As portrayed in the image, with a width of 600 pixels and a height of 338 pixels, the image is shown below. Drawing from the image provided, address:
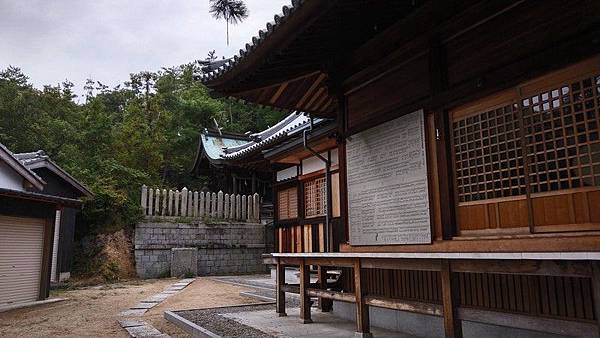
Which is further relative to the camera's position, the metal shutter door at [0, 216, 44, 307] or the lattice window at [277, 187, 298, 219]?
Result: the lattice window at [277, 187, 298, 219]

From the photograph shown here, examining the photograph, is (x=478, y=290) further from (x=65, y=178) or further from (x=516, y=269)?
(x=65, y=178)

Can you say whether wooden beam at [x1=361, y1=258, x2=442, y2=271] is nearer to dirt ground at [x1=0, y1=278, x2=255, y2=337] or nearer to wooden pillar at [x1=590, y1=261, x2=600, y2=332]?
wooden pillar at [x1=590, y1=261, x2=600, y2=332]

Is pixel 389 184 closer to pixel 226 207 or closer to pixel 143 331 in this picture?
pixel 143 331

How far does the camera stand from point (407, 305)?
4.79 m

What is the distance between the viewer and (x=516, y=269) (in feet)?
11.9

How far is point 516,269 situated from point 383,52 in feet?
11.8

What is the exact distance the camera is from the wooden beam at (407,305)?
4398 millimetres

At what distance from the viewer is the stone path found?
7060 mm

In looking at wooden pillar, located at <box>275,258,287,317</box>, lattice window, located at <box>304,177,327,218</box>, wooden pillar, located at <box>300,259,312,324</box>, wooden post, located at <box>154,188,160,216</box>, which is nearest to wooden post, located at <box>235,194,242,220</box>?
wooden post, located at <box>154,188,160,216</box>

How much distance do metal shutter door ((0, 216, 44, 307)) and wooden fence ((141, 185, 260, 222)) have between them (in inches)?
223

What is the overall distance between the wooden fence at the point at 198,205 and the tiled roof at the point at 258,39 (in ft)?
39.2

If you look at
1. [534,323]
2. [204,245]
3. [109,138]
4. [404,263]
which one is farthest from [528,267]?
[109,138]

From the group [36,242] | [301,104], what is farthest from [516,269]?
[36,242]

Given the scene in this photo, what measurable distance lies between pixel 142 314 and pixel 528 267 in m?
7.74
